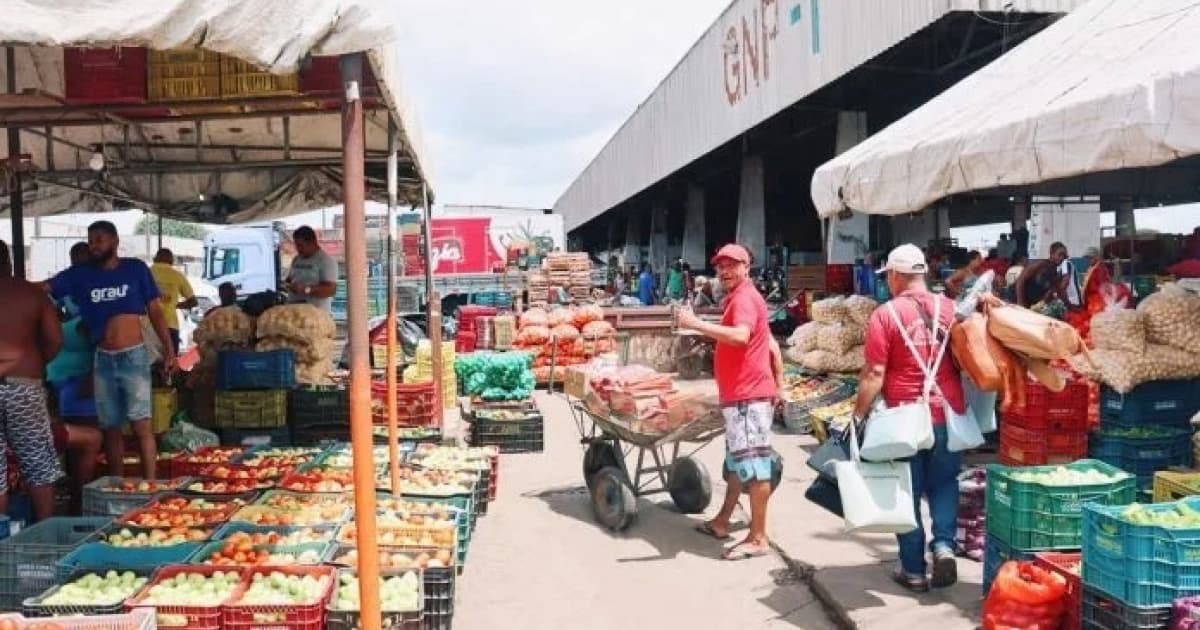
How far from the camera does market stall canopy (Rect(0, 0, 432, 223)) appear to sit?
355 centimetres

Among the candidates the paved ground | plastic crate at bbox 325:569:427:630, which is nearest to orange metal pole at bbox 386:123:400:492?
the paved ground

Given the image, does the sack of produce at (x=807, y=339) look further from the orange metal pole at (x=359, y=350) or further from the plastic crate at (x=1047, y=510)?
the orange metal pole at (x=359, y=350)

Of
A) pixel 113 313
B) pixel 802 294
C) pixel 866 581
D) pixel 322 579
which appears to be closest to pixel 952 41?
pixel 802 294

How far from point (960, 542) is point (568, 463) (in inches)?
197

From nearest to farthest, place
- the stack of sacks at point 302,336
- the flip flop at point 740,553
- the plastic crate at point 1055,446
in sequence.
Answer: the flip flop at point 740,553 → the plastic crate at point 1055,446 → the stack of sacks at point 302,336

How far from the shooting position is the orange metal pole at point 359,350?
3963mm

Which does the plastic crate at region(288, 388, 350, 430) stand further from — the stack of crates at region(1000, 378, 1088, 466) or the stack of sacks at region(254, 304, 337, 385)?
the stack of crates at region(1000, 378, 1088, 466)

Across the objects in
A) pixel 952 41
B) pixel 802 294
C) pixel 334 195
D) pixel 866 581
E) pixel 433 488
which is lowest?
pixel 866 581

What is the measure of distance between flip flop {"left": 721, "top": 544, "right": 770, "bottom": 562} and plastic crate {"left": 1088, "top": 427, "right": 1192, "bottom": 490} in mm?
3140

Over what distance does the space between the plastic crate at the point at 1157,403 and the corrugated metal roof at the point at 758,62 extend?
6.43m

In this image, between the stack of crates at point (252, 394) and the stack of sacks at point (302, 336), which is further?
the stack of sacks at point (302, 336)

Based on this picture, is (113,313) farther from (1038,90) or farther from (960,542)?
(1038,90)

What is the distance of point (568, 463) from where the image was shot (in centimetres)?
1079

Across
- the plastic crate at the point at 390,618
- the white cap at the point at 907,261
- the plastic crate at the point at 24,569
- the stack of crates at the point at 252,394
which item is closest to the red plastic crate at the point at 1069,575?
the white cap at the point at 907,261
